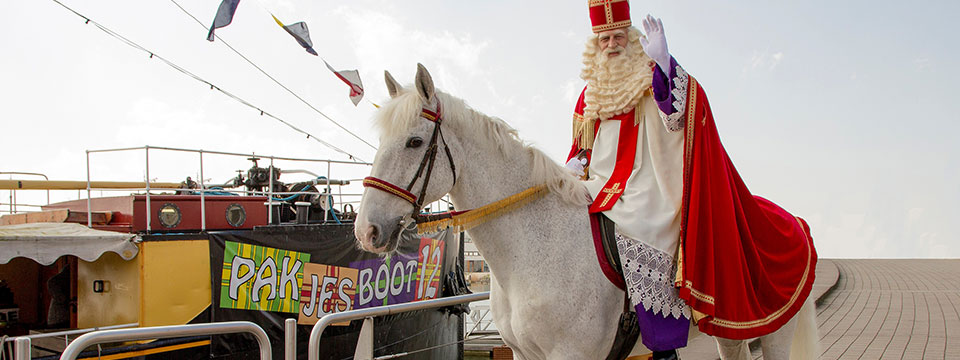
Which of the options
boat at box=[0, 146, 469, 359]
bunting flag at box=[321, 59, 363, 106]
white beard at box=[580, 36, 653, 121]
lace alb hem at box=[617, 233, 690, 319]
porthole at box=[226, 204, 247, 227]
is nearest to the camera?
lace alb hem at box=[617, 233, 690, 319]

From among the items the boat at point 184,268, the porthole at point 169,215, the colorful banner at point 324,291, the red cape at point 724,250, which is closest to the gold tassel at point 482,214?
the red cape at point 724,250

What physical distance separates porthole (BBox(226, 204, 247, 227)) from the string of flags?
8.08 ft

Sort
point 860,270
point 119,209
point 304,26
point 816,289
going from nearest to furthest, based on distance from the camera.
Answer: point 119,209
point 304,26
point 816,289
point 860,270

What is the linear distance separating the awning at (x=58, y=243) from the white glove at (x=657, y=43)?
19.2 feet

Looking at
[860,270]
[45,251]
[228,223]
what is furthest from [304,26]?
[860,270]

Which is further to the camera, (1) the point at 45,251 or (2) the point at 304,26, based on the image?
(2) the point at 304,26

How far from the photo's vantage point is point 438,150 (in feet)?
8.74

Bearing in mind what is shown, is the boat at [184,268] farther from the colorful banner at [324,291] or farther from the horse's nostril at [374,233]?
the horse's nostril at [374,233]

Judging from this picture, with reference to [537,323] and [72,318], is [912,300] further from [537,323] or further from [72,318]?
[72,318]

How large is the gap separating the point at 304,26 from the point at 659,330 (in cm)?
796

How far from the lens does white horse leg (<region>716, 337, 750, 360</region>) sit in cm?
358

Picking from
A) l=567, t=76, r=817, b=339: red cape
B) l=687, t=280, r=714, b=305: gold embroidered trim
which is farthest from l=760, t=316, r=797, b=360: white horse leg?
l=687, t=280, r=714, b=305: gold embroidered trim

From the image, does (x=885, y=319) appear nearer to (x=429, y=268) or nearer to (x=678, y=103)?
(x=429, y=268)

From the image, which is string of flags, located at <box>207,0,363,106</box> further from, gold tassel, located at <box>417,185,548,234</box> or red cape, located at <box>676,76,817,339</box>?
red cape, located at <box>676,76,817,339</box>
